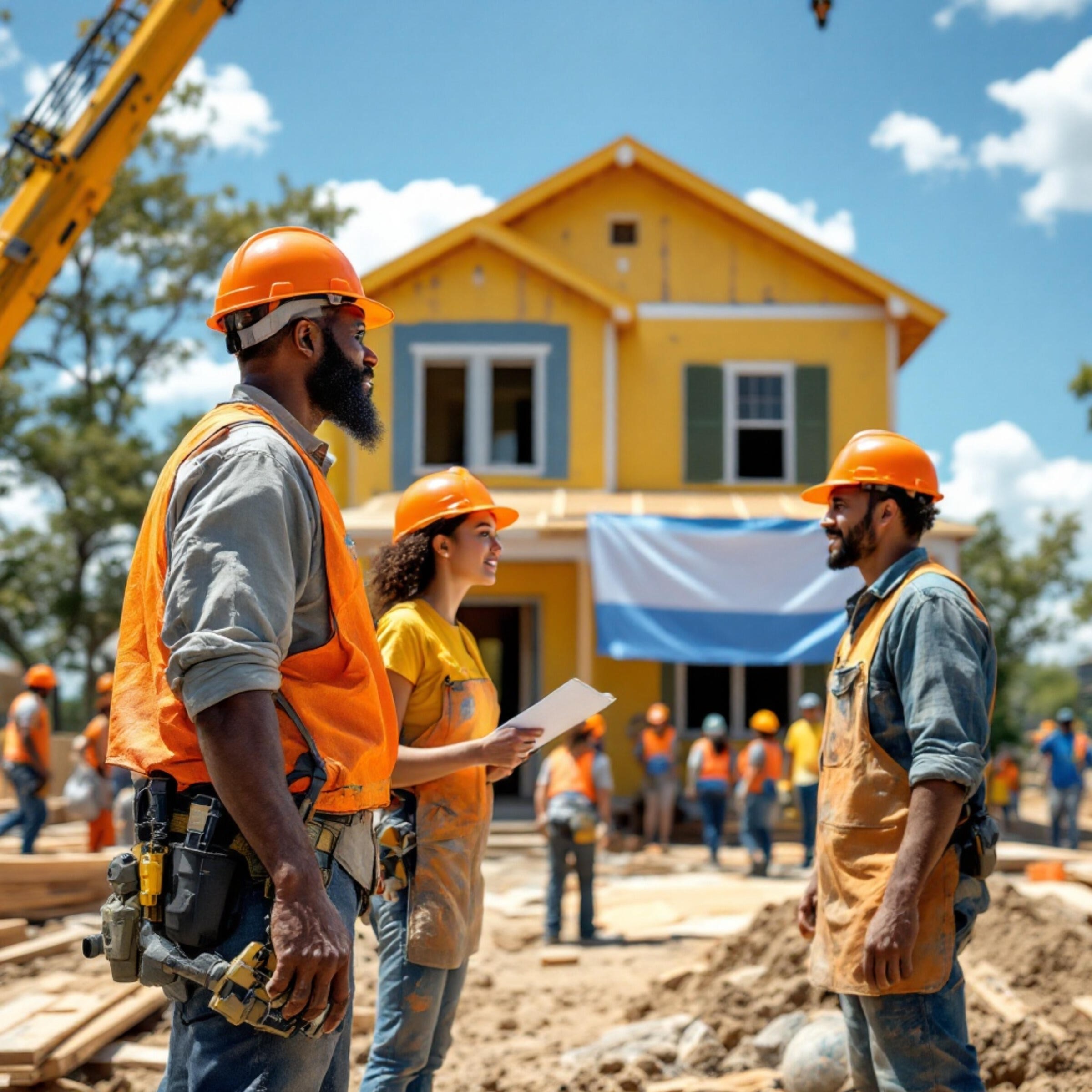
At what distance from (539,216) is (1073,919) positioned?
44.2 feet

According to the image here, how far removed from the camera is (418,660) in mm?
3752

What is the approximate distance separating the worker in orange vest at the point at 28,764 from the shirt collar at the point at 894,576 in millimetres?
10011

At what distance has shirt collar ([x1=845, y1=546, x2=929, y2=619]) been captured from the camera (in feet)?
11.5

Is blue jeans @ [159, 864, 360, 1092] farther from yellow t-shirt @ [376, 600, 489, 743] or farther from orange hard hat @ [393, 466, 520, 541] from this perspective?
orange hard hat @ [393, 466, 520, 541]

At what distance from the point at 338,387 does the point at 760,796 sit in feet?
38.0

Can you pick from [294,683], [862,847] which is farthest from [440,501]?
[294,683]

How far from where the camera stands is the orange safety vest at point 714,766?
570 inches

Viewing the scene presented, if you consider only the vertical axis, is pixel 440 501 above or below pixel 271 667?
above

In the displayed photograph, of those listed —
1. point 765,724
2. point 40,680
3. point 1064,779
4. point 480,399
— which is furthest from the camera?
point 480,399

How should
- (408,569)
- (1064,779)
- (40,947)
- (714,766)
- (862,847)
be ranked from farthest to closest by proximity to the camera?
1. (1064,779)
2. (714,766)
3. (40,947)
4. (408,569)
5. (862,847)

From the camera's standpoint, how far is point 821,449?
1794 centimetres

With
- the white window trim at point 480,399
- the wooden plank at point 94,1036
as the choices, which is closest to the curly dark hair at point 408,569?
the wooden plank at point 94,1036

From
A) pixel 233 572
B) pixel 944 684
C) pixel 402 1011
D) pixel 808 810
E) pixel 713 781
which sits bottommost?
pixel 808 810

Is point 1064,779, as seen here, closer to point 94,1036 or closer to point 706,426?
point 706,426
